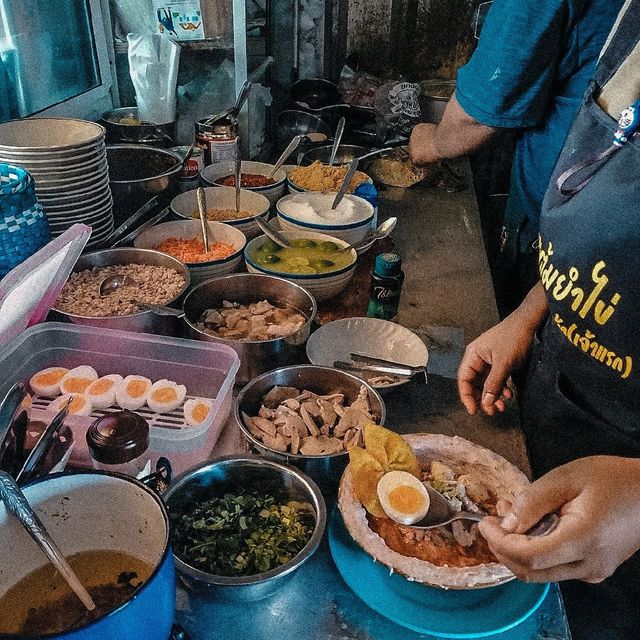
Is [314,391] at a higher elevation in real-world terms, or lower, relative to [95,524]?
lower

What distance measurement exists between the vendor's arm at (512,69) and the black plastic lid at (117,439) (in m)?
1.58

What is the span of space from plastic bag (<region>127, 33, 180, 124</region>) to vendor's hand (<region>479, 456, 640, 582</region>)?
2.30m

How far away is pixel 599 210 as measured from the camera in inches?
47.9

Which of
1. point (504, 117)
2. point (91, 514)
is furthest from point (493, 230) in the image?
point (91, 514)

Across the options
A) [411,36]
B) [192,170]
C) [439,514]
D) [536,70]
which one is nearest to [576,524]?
[439,514]

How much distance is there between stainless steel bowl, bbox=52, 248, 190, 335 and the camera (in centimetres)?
146

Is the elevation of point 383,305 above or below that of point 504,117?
below

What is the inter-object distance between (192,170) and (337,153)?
95 centimetres

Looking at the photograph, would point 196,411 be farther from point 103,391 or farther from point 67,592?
point 67,592

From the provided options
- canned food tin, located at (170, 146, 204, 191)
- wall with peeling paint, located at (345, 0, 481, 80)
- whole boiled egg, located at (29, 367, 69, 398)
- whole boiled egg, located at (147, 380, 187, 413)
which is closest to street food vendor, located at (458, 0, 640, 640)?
whole boiled egg, located at (147, 380, 187, 413)

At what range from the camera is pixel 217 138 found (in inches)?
95.5

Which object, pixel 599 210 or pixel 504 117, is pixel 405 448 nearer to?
A: pixel 599 210

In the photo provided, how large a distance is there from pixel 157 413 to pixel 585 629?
4.52 ft

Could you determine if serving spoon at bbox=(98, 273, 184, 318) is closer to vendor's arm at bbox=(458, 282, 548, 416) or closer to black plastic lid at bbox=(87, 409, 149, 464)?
black plastic lid at bbox=(87, 409, 149, 464)
